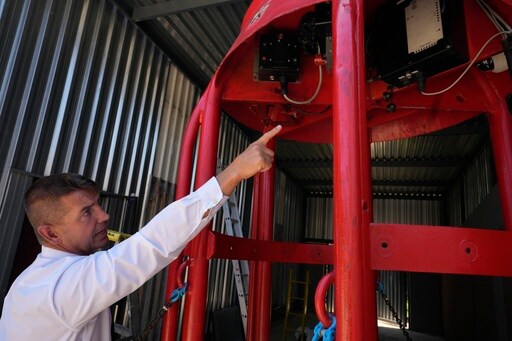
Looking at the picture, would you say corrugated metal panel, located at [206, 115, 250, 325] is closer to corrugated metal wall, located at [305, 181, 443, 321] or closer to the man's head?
the man's head

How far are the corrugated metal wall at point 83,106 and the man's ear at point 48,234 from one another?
1998 millimetres

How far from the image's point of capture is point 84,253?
5.38 feet

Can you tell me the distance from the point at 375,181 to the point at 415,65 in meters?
11.4

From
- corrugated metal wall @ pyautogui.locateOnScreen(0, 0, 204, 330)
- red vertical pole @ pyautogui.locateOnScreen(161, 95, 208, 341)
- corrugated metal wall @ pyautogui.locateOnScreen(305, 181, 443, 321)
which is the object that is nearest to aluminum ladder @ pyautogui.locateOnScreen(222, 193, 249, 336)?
→ corrugated metal wall @ pyautogui.locateOnScreen(0, 0, 204, 330)

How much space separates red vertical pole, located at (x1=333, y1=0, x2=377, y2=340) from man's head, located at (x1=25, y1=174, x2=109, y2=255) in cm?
113

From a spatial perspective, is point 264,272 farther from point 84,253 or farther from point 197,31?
point 197,31

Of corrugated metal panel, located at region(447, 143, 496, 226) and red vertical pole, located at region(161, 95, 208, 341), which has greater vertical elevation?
corrugated metal panel, located at region(447, 143, 496, 226)

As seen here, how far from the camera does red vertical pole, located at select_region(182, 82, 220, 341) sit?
1.62 m

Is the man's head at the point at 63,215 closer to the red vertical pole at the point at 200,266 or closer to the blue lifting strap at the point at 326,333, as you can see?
the red vertical pole at the point at 200,266

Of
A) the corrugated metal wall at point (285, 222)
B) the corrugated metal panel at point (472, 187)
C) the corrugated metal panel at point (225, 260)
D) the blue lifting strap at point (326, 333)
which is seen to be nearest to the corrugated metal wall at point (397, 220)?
the corrugated metal panel at point (472, 187)

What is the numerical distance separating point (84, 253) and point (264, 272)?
1.20 m

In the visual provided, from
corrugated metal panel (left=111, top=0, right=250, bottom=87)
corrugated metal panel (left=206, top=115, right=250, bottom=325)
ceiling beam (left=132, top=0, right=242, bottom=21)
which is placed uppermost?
A: corrugated metal panel (left=111, top=0, right=250, bottom=87)

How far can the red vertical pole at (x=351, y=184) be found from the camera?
1000 mm

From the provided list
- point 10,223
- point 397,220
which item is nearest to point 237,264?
point 10,223
